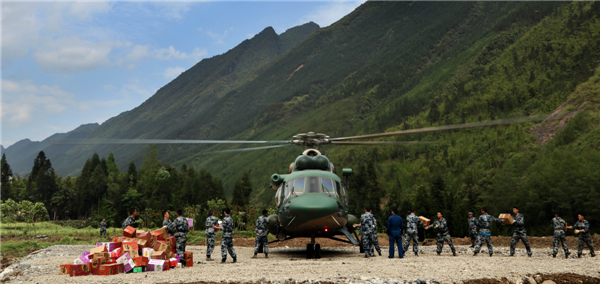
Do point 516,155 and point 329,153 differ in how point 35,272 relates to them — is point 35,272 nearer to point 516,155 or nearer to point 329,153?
point 516,155

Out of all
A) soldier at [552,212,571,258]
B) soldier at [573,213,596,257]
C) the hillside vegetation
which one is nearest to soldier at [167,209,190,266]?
the hillside vegetation

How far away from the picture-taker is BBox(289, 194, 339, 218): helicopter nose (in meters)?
14.7

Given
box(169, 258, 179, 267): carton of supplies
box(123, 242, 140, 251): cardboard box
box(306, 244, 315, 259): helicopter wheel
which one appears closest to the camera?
box(123, 242, 140, 251): cardboard box

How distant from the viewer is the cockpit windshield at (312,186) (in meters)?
16.0

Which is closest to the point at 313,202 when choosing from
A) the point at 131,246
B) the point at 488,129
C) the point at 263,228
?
the point at 263,228

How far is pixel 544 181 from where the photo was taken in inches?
1955

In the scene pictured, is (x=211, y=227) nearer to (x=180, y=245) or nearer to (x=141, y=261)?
(x=180, y=245)

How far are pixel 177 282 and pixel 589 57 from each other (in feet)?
369

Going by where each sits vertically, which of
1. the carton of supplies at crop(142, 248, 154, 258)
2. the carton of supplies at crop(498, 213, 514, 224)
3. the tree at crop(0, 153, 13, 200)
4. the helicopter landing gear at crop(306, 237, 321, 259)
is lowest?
the helicopter landing gear at crop(306, 237, 321, 259)

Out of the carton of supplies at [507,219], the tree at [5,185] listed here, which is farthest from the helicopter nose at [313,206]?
the tree at [5,185]

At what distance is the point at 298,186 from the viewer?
1627cm

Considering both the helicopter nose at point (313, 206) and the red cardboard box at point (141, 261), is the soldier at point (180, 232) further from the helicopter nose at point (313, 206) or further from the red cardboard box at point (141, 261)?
the helicopter nose at point (313, 206)

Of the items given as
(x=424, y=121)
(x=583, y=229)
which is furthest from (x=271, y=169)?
(x=583, y=229)

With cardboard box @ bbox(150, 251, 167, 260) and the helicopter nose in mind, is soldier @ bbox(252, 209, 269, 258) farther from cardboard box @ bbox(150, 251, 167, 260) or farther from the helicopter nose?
cardboard box @ bbox(150, 251, 167, 260)
